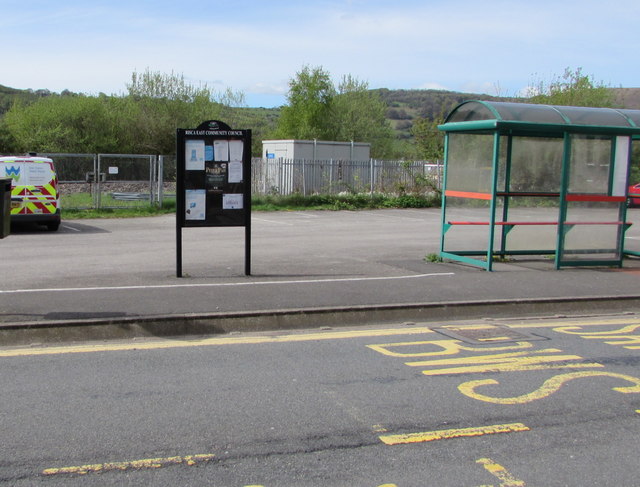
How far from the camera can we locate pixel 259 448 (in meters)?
4.40

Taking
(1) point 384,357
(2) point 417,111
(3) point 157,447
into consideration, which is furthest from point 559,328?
(2) point 417,111

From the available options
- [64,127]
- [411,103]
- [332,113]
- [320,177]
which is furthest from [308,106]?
[411,103]

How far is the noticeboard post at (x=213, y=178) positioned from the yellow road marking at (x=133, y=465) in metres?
5.78

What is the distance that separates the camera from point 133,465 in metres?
4.12

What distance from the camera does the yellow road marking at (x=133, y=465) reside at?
4.04 meters

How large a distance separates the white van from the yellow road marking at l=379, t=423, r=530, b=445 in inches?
558

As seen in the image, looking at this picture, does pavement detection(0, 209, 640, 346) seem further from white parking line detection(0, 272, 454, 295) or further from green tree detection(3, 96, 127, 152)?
green tree detection(3, 96, 127, 152)

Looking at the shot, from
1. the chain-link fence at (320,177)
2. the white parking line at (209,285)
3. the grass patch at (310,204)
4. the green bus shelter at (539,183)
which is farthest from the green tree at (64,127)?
the white parking line at (209,285)

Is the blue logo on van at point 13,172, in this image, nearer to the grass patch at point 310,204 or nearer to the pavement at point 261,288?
the pavement at point 261,288

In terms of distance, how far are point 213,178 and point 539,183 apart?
19.0ft

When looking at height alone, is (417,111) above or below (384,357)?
above

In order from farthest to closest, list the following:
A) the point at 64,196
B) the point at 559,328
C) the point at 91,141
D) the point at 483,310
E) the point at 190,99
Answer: the point at 190,99
the point at 91,141
the point at 64,196
the point at 483,310
the point at 559,328

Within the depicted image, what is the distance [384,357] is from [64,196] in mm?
19775

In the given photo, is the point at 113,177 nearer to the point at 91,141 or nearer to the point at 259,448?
the point at 91,141
